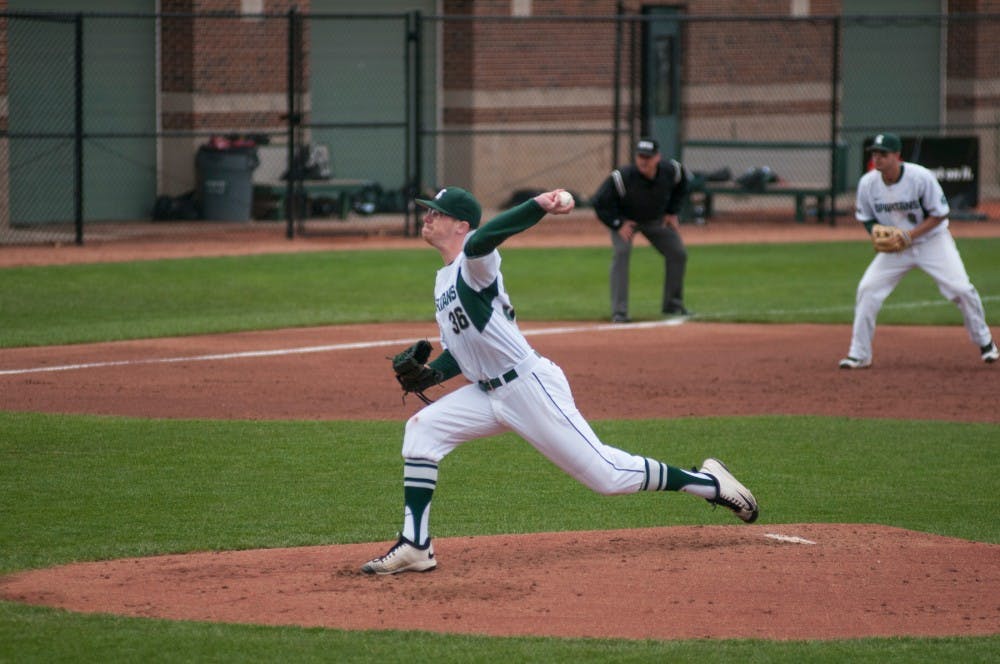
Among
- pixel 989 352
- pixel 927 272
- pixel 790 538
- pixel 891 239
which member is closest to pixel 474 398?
pixel 790 538

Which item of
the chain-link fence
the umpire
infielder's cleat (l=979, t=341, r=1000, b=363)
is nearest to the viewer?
infielder's cleat (l=979, t=341, r=1000, b=363)

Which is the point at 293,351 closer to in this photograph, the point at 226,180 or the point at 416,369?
the point at 416,369

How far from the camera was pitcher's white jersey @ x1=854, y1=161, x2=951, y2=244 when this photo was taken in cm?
1290

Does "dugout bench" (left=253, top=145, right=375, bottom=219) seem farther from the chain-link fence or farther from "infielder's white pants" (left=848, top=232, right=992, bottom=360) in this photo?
"infielder's white pants" (left=848, top=232, right=992, bottom=360)

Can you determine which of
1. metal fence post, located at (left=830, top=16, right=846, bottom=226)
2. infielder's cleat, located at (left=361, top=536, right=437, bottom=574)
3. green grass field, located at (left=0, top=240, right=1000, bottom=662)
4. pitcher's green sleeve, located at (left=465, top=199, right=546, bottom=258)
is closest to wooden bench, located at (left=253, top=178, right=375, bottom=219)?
metal fence post, located at (left=830, top=16, right=846, bottom=226)

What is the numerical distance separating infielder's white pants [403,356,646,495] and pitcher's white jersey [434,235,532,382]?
12cm

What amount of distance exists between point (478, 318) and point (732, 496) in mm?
1742

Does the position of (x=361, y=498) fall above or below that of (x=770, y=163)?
below

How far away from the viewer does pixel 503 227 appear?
653 cm

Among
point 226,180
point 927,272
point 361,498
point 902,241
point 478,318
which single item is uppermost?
point 226,180

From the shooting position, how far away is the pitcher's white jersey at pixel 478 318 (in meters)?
6.78

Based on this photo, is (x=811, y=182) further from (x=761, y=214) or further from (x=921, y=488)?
(x=921, y=488)

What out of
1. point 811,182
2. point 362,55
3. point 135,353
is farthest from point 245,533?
point 811,182

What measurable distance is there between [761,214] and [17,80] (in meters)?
13.8
